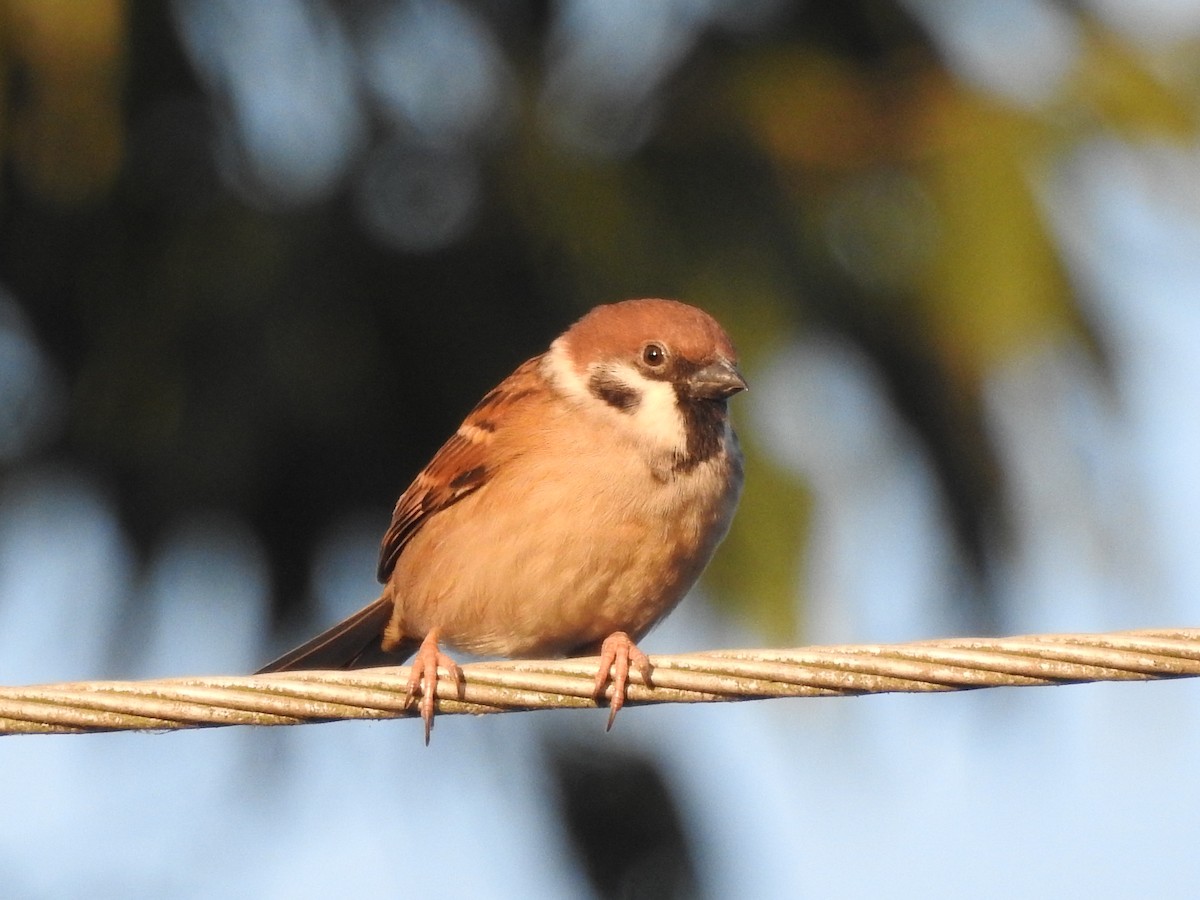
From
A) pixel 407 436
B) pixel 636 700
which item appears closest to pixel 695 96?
pixel 407 436

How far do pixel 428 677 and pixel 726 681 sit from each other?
34.5 inches

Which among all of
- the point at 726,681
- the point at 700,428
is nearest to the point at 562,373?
the point at 700,428

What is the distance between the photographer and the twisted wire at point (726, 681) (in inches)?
101

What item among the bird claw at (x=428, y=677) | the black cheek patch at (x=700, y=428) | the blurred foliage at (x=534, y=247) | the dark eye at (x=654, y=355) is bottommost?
the bird claw at (x=428, y=677)

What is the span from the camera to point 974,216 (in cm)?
464

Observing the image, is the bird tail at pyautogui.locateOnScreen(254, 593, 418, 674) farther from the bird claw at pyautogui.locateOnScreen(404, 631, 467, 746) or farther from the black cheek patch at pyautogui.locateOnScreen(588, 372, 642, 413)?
the black cheek patch at pyautogui.locateOnScreen(588, 372, 642, 413)

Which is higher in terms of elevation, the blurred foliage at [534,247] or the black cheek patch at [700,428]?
the blurred foliage at [534,247]

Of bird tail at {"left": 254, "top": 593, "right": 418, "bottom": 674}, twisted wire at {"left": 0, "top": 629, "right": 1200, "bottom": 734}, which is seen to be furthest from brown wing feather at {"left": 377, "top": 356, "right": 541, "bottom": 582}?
twisted wire at {"left": 0, "top": 629, "right": 1200, "bottom": 734}

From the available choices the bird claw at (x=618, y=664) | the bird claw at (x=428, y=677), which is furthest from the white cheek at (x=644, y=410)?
the bird claw at (x=428, y=677)

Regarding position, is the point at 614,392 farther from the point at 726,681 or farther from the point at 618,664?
the point at 726,681

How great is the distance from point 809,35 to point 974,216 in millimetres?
827

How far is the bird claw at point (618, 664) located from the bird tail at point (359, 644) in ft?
3.47

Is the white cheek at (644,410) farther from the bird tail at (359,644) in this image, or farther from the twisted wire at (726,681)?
the twisted wire at (726,681)

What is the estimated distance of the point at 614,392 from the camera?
4078 millimetres
